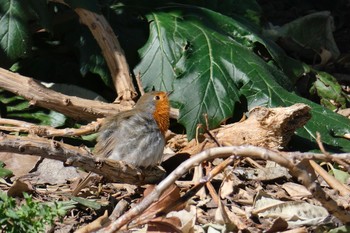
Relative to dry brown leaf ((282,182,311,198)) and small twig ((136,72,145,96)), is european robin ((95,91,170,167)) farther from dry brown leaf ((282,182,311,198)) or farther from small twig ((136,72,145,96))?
dry brown leaf ((282,182,311,198))

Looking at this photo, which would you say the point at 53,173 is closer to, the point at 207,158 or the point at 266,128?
the point at 266,128

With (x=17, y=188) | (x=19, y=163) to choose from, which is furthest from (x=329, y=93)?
(x=17, y=188)

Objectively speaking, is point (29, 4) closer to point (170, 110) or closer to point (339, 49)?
point (170, 110)

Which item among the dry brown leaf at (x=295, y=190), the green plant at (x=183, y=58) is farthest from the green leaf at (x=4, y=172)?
the dry brown leaf at (x=295, y=190)

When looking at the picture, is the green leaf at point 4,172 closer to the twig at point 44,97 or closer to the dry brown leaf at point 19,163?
the dry brown leaf at point 19,163

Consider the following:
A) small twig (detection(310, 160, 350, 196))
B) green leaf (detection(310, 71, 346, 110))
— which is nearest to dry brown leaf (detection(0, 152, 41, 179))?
small twig (detection(310, 160, 350, 196))
